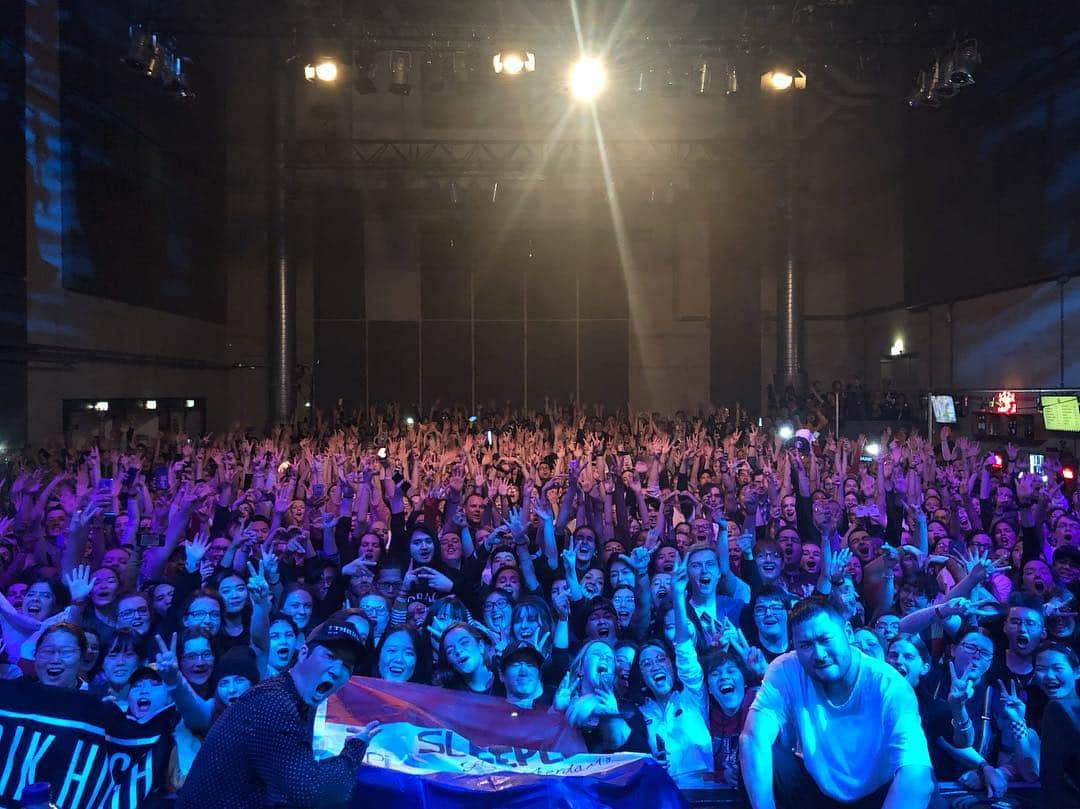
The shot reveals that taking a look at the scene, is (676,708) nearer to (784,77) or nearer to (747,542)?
(747,542)

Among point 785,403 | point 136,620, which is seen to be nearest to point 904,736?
point 136,620

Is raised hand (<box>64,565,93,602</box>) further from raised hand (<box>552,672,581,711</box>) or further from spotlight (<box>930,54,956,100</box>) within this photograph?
spotlight (<box>930,54,956,100</box>)

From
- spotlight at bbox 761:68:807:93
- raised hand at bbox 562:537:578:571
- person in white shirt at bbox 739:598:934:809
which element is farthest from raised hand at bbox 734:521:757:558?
spotlight at bbox 761:68:807:93

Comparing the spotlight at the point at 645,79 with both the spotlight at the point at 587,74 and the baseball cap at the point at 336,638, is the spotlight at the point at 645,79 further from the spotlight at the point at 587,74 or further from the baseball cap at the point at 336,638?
the baseball cap at the point at 336,638

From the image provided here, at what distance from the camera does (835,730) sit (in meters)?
2.61

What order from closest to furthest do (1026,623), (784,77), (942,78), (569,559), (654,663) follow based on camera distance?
1. (654,663)
2. (1026,623)
3. (569,559)
4. (942,78)
5. (784,77)

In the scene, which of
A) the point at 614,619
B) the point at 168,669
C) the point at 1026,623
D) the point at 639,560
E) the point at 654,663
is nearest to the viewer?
the point at 168,669

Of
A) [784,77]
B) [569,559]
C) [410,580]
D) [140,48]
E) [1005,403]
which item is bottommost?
[410,580]

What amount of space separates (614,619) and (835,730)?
1863 mm

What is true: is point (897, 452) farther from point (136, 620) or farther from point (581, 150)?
point (581, 150)

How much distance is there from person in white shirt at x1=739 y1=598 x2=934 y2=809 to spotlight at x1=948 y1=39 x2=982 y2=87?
10317 millimetres

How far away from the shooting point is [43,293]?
11.9m

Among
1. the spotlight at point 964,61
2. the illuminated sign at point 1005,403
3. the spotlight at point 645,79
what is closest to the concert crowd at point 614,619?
the spotlight at point 964,61

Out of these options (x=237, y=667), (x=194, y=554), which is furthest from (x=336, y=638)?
(x=194, y=554)
